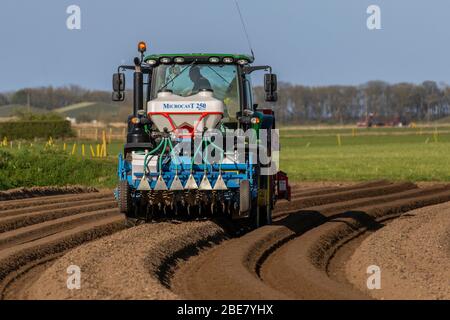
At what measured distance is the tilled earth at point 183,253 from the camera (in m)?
9.41

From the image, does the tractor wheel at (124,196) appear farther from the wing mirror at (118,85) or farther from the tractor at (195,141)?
the wing mirror at (118,85)

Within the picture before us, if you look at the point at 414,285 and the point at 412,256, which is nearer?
the point at 414,285

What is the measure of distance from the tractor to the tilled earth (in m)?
0.44

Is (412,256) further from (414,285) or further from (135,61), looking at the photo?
(135,61)

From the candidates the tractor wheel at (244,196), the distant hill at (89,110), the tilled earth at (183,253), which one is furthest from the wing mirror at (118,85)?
the distant hill at (89,110)

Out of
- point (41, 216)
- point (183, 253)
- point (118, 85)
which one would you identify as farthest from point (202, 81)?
point (41, 216)

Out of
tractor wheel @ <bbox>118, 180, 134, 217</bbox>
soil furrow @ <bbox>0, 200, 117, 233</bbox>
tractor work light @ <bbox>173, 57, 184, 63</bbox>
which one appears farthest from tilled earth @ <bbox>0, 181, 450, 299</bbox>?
tractor work light @ <bbox>173, 57, 184, 63</bbox>

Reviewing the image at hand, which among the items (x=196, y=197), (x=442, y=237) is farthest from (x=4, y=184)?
(x=442, y=237)

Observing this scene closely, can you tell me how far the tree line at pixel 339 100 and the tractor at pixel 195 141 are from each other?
11613 cm

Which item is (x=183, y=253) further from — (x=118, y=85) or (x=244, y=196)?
(x=118, y=85)

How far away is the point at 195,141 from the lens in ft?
47.3

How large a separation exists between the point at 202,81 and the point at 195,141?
1130 mm

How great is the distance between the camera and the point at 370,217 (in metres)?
17.9

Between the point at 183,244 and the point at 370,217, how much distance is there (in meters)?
5.97
